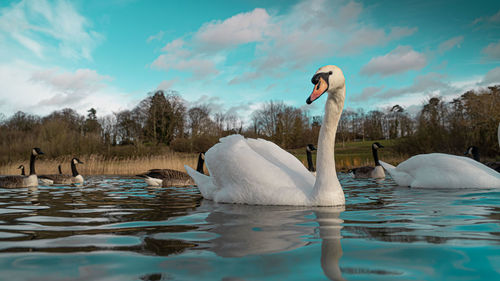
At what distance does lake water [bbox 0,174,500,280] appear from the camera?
189cm

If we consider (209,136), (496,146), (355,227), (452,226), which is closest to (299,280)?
(355,227)

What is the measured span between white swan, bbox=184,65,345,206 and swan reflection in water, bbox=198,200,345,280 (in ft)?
0.51

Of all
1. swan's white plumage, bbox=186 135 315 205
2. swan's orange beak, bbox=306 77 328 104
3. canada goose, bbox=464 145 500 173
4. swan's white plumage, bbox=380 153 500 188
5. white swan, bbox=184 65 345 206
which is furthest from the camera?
canada goose, bbox=464 145 500 173

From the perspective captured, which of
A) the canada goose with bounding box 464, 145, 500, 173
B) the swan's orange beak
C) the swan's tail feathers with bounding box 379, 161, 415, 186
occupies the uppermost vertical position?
the swan's orange beak

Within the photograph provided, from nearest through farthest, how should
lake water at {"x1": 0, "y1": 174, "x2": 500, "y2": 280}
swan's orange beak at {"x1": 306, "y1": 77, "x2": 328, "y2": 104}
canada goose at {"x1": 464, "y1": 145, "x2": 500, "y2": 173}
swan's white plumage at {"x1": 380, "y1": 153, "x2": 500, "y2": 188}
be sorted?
1. lake water at {"x1": 0, "y1": 174, "x2": 500, "y2": 280}
2. swan's orange beak at {"x1": 306, "y1": 77, "x2": 328, "y2": 104}
3. swan's white plumage at {"x1": 380, "y1": 153, "x2": 500, "y2": 188}
4. canada goose at {"x1": 464, "y1": 145, "x2": 500, "y2": 173}

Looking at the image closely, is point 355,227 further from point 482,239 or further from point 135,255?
point 135,255

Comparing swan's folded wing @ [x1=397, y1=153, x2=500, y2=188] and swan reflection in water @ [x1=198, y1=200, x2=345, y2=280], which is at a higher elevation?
swan's folded wing @ [x1=397, y1=153, x2=500, y2=188]

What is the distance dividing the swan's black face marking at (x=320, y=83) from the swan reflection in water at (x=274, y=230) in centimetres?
127

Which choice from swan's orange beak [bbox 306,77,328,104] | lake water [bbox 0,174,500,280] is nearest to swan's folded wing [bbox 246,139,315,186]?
lake water [bbox 0,174,500,280]

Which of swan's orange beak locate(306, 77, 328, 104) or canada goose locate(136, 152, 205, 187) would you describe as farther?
canada goose locate(136, 152, 205, 187)

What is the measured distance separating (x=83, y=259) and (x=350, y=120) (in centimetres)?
7896

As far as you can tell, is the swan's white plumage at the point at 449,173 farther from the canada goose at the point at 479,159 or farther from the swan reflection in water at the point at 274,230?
the canada goose at the point at 479,159

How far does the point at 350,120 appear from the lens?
77688 mm

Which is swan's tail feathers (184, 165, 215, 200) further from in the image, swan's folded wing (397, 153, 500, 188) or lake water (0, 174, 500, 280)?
swan's folded wing (397, 153, 500, 188)
